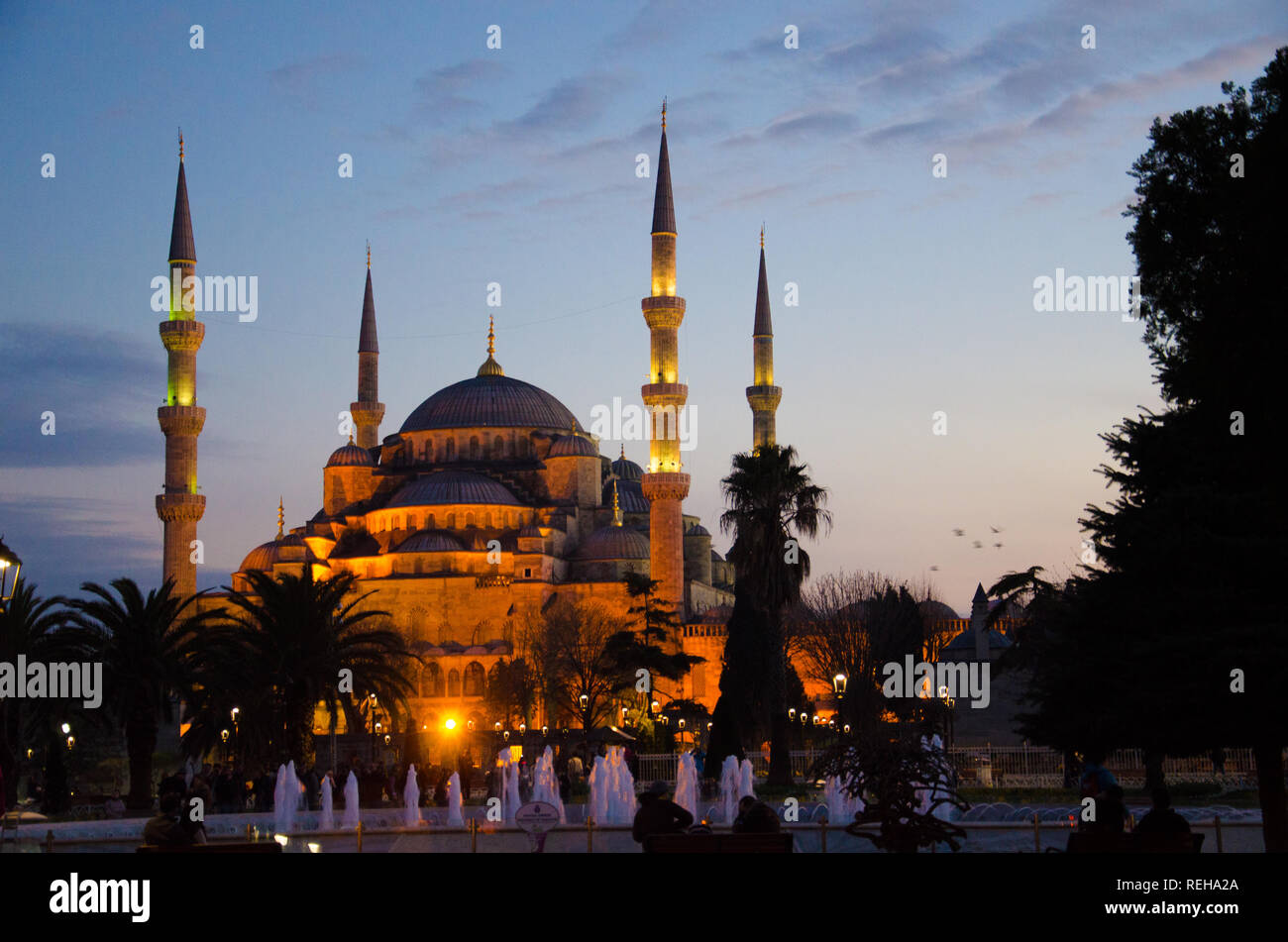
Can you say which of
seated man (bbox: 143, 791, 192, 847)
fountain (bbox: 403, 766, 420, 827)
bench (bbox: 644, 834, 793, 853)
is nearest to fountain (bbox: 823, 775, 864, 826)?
fountain (bbox: 403, 766, 420, 827)

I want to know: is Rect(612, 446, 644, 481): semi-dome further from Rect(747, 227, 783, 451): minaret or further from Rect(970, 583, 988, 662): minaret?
Rect(970, 583, 988, 662): minaret

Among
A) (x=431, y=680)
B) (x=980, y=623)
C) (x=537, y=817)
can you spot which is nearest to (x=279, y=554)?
(x=431, y=680)

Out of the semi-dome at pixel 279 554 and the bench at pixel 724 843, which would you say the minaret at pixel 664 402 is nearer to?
the semi-dome at pixel 279 554

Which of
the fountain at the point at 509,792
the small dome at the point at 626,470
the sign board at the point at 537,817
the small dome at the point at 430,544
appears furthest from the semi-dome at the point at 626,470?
the sign board at the point at 537,817

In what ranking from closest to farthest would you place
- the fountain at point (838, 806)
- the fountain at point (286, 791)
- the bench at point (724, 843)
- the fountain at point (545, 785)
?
the bench at point (724, 843), the fountain at point (838, 806), the fountain at point (286, 791), the fountain at point (545, 785)

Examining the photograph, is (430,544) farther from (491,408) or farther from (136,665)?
(136,665)

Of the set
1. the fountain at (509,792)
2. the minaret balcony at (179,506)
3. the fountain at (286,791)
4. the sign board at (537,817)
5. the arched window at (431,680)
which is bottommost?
the fountain at (509,792)
